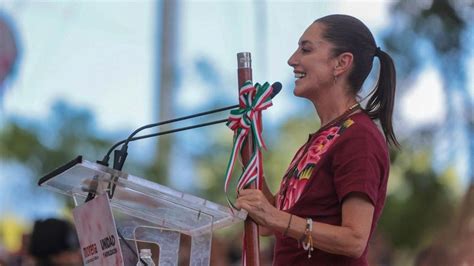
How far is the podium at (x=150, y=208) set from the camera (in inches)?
107

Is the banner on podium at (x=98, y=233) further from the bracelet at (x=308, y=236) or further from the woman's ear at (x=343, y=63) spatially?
the woman's ear at (x=343, y=63)

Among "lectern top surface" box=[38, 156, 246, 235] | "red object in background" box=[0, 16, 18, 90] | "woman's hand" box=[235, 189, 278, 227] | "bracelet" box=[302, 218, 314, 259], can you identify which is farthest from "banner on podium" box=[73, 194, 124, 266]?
"red object in background" box=[0, 16, 18, 90]

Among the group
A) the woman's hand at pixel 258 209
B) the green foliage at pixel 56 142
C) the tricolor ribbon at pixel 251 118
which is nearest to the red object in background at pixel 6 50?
the green foliage at pixel 56 142

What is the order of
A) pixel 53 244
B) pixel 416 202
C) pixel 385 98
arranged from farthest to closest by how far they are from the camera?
pixel 416 202, pixel 53 244, pixel 385 98

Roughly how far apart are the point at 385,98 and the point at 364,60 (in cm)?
15

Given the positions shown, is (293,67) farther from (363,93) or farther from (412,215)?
(412,215)

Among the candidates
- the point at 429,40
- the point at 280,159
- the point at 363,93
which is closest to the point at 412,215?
the point at 280,159

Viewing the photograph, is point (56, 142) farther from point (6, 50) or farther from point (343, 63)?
point (343, 63)

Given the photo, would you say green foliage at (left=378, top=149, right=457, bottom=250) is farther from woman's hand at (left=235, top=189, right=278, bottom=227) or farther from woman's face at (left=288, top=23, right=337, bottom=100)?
woman's hand at (left=235, top=189, right=278, bottom=227)

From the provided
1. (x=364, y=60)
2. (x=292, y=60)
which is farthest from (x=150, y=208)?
(x=364, y=60)

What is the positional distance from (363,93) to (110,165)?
2.57ft

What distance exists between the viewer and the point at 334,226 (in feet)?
9.14

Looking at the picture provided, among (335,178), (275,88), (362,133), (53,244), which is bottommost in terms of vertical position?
(53,244)

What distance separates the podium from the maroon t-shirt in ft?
0.70
